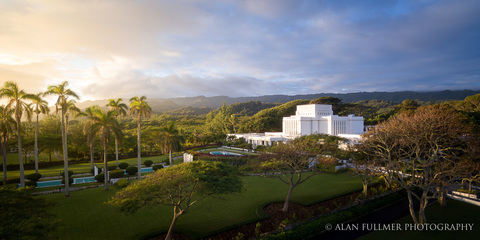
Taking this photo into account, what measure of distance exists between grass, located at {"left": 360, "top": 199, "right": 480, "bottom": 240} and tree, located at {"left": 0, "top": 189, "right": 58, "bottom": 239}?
627 inches

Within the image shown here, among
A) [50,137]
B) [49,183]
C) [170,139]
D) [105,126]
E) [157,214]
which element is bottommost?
[49,183]

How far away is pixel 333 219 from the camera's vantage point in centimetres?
1489

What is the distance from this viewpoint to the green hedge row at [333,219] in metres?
12.7

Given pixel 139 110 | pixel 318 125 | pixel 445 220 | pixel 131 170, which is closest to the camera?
pixel 445 220

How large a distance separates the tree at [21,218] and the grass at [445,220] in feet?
52.2

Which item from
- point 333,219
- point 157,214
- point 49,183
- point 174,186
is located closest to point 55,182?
point 49,183

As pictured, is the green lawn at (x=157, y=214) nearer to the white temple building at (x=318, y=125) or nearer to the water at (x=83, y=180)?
the water at (x=83, y=180)

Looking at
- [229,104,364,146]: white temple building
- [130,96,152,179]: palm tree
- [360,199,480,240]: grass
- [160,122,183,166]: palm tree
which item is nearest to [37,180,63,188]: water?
[130,96,152,179]: palm tree

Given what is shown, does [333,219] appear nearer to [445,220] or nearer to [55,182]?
[445,220]

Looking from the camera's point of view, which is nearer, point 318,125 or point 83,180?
point 83,180

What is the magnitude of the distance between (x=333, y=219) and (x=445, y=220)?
27.3ft

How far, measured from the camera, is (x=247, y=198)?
19.3 meters

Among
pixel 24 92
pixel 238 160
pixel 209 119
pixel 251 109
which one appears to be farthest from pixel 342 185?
pixel 251 109

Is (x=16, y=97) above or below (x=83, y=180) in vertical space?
above
